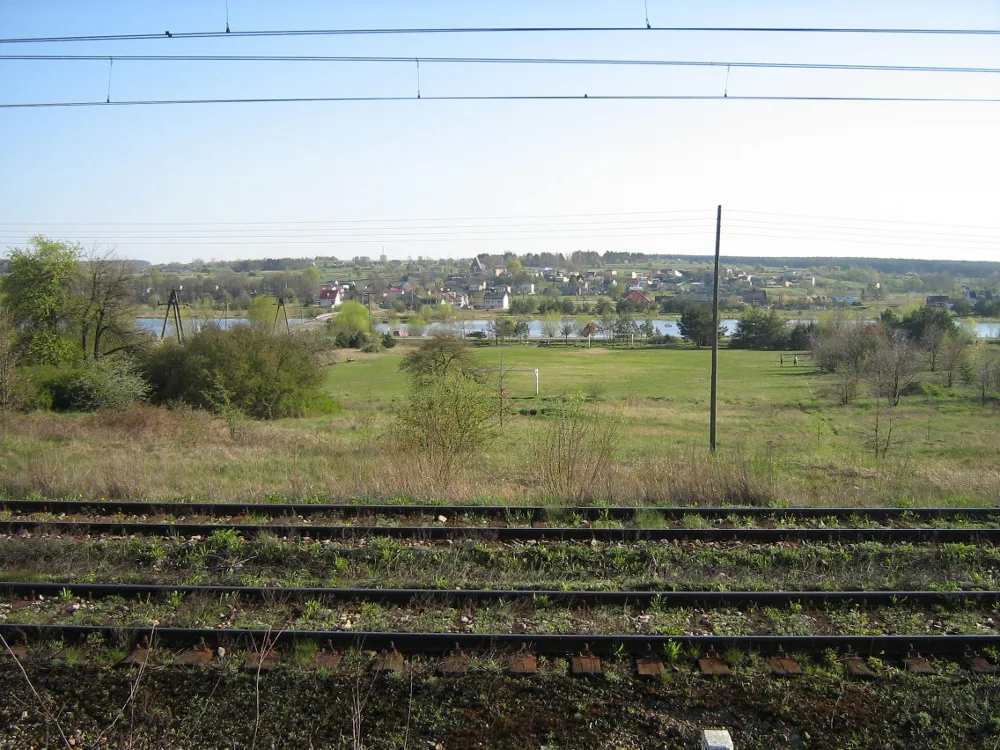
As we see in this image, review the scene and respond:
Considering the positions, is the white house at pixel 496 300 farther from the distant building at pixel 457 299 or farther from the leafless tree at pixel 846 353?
the leafless tree at pixel 846 353

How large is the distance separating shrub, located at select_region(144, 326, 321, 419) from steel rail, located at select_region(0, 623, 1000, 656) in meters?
27.9

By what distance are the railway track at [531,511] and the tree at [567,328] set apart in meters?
88.8

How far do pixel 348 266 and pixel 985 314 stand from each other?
126m

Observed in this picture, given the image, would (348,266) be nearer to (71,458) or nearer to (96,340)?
(96,340)

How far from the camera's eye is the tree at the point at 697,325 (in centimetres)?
8388

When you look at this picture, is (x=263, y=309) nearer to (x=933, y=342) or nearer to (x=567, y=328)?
(x=933, y=342)

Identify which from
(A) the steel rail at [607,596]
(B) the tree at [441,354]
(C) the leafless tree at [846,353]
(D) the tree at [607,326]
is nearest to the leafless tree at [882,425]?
(C) the leafless tree at [846,353]

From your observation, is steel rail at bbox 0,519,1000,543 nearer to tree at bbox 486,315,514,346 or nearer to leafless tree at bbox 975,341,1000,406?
leafless tree at bbox 975,341,1000,406

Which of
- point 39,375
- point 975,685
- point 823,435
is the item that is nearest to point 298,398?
point 39,375

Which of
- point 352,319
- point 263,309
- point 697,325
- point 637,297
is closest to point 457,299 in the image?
point 637,297

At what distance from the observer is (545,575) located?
298 inches

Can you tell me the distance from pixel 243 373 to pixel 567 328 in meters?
71.3

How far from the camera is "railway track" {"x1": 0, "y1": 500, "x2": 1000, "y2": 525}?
9617 millimetres

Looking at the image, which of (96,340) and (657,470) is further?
(96,340)
